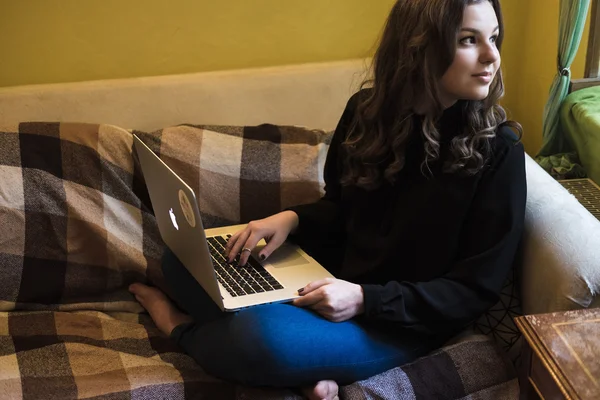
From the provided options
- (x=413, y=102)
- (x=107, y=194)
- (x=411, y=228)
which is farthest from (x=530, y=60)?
(x=107, y=194)

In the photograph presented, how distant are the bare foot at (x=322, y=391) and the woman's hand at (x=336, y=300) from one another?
116 mm

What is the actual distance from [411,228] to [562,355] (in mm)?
461

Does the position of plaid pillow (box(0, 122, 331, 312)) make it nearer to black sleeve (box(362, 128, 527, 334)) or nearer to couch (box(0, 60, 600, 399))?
couch (box(0, 60, 600, 399))

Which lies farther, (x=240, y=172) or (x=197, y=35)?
(x=197, y=35)

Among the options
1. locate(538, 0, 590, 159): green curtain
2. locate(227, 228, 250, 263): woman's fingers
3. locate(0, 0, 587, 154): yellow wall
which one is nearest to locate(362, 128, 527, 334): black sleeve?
locate(227, 228, 250, 263): woman's fingers

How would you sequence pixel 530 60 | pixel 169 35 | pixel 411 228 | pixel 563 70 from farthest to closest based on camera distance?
pixel 530 60
pixel 169 35
pixel 563 70
pixel 411 228

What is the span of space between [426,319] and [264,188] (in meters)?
0.64

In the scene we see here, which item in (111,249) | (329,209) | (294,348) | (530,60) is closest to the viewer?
(294,348)

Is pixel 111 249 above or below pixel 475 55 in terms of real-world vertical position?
below

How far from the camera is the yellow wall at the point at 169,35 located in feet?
6.64

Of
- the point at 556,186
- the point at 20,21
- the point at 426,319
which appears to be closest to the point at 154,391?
the point at 426,319

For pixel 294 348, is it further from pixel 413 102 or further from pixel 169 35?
pixel 169 35

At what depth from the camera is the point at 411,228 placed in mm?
1497

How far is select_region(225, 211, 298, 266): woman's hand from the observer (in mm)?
1600
